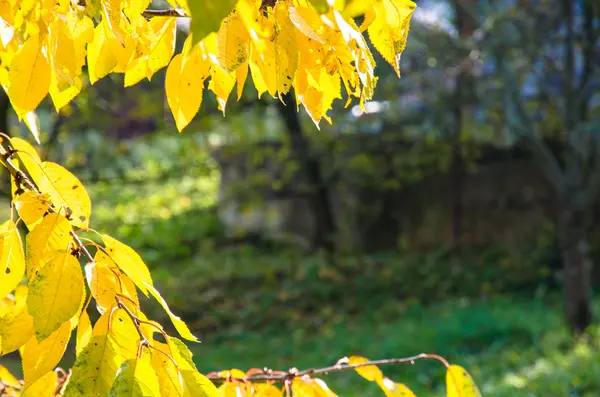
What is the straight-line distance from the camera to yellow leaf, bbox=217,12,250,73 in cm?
74

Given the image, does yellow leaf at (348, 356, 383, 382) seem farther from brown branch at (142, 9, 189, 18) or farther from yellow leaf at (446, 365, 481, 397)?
brown branch at (142, 9, 189, 18)

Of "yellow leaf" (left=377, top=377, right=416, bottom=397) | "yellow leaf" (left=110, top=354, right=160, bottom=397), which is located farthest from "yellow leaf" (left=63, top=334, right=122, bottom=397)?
"yellow leaf" (left=377, top=377, right=416, bottom=397)

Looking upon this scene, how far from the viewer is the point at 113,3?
33.0 inches

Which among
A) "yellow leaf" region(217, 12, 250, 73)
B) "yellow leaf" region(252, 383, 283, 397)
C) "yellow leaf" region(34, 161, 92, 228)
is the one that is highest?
"yellow leaf" region(217, 12, 250, 73)

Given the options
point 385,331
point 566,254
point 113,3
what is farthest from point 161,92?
point 113,3

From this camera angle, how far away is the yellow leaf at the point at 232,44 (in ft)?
2.44

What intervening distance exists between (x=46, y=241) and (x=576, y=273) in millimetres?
5098

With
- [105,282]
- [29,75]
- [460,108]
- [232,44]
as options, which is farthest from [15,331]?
[460,108]

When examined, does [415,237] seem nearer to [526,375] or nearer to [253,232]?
[253,232]

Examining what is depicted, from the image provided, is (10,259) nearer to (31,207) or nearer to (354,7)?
(31,207)

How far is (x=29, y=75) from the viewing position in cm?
76

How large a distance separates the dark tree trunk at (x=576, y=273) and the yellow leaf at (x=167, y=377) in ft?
16.4

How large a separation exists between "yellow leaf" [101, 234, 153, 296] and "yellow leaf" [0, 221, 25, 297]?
3.7 inches

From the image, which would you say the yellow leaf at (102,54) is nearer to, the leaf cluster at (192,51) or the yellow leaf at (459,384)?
the leaf cluster at (192,51)
